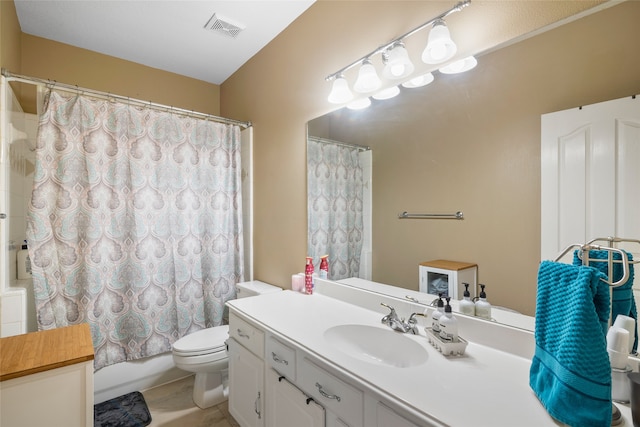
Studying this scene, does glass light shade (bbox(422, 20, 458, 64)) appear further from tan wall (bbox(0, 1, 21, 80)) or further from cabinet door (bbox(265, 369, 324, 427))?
tan wall (bbox(0, 1, 21, 80))

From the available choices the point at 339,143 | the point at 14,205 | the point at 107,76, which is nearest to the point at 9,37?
the point at 107,76

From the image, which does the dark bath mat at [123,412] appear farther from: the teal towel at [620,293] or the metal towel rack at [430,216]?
the teal towel at [620,293]

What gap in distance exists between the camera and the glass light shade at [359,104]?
5.53 feet

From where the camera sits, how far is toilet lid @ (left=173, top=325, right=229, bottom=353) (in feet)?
6.62

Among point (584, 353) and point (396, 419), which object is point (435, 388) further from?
point (584, 353)

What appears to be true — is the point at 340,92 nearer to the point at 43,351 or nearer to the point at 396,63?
the point at 396,63

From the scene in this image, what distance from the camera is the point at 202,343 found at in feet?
6.85

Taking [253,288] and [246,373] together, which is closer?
[246,373]

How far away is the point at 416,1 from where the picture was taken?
1396 millimetres

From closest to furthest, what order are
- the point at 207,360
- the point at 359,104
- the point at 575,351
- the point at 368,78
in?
the point at 575,351 < the point at 368,78 < the point at 359,104 < the point at 207,360

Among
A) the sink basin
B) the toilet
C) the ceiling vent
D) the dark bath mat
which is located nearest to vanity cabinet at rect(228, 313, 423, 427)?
the sink basin

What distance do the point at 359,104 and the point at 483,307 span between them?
1186 millimetres

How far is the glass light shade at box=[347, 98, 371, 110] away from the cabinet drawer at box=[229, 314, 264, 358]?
1.30m

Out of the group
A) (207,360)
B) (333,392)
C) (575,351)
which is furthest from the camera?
(207,360)
